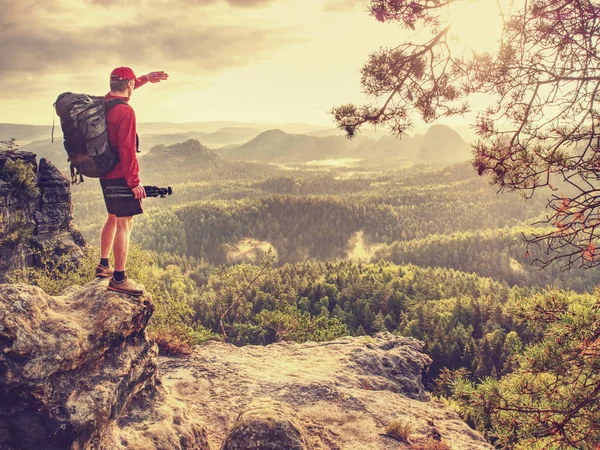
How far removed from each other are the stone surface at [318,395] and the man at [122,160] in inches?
222

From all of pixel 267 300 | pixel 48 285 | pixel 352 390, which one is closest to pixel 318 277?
pixel 267 300

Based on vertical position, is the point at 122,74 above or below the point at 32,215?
above

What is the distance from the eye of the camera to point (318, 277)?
91.1 meters

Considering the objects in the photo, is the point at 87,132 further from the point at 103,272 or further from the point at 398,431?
the point at 398,431

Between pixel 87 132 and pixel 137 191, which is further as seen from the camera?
pixel 137 191

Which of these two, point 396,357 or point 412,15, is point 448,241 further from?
point 412,15

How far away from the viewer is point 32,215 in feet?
145

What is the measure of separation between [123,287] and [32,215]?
41.5 m

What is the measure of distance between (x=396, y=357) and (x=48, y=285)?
945 inches

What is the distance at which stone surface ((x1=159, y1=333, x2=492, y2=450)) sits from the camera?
1301 cm

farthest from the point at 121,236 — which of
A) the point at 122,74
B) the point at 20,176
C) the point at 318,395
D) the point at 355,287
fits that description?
the point at 355,287

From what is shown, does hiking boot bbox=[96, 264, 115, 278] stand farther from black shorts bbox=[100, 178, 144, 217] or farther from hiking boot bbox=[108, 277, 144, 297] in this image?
black shorts bbox=[100, 178, 144, 217]

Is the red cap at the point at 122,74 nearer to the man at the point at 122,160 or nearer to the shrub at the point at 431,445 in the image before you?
the man at the point at 122,160

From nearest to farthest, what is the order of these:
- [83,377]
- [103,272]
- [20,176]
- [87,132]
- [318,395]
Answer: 1. [87,132]
2. [83,377]
3. [103,272]
4. [318,395]
5. [20,176]
